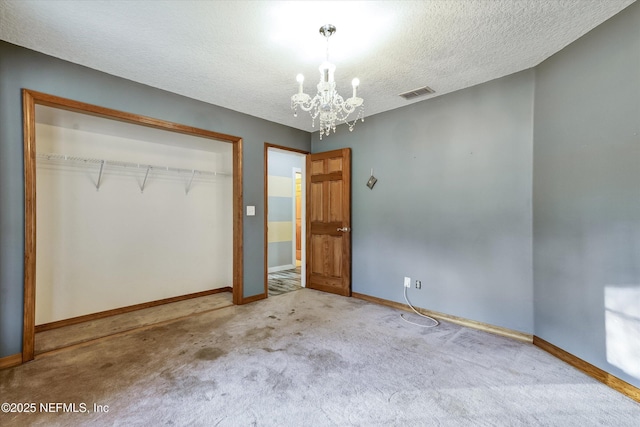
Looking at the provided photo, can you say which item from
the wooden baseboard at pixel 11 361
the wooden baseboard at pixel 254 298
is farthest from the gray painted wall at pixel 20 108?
the wooden baseboard at pixel 254 298

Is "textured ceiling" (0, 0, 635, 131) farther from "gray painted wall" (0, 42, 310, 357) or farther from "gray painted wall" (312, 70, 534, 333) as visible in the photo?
"gray painted wall" (312, 70, 534, 333)

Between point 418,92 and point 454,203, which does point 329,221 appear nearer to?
point 454,203

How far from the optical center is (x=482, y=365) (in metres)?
2.29

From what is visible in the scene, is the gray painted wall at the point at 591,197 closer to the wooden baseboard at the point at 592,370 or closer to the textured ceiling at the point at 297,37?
the wooden baseboard at the point at 592,370

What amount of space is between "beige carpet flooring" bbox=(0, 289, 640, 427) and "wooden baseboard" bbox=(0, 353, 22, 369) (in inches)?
2.4

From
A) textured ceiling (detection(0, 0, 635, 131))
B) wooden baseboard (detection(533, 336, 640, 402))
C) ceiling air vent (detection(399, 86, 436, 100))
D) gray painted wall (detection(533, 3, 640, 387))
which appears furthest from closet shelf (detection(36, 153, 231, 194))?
wooden baseboard (detection(533, 336, 640, 402))

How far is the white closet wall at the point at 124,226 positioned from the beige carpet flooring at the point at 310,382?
38.8 inches

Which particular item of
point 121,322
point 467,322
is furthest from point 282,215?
point 467,322

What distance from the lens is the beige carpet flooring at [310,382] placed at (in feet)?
5.61

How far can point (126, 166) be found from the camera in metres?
3.63

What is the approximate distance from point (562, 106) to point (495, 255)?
56.8 inches

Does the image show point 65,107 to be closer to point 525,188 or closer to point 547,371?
point 525,188

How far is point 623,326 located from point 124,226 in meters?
4.91

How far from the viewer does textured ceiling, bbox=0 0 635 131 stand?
6.21 feet
